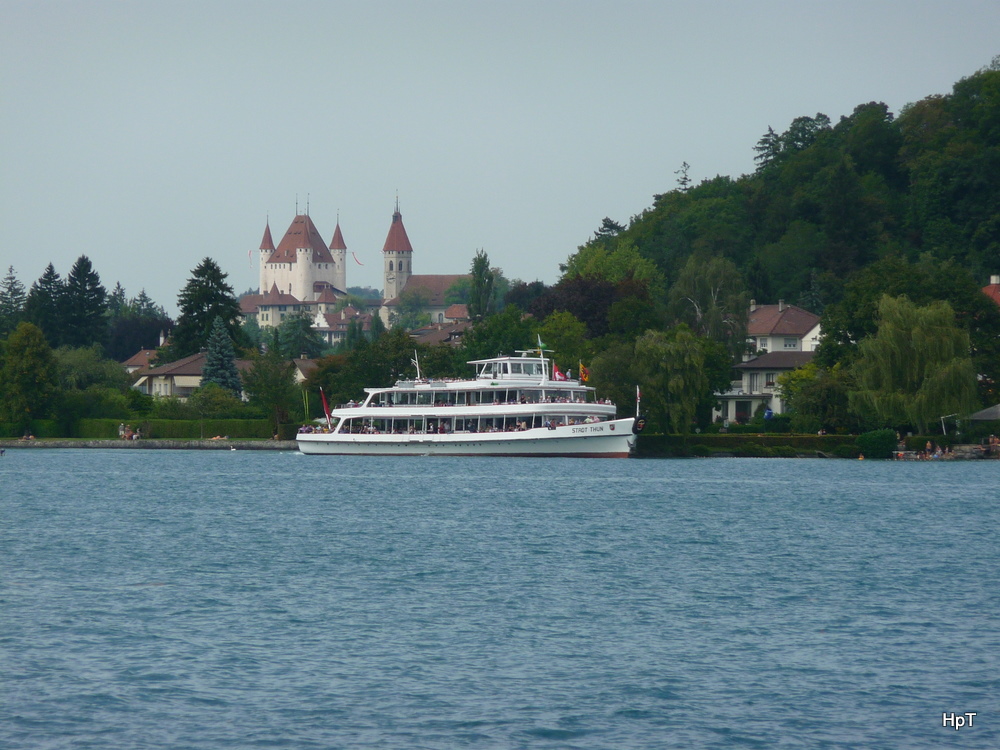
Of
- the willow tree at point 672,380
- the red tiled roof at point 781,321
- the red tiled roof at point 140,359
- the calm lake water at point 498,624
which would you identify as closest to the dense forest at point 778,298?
the willow tree at point 672,380

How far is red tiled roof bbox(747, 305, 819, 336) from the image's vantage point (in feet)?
349

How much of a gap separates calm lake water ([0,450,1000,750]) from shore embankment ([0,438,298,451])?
40.9 metres

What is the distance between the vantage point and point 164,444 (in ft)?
295

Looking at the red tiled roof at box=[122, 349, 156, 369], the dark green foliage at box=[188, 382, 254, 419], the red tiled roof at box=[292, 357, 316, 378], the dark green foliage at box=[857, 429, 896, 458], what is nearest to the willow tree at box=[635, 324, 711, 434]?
the dark green foliage at box=[857, 429, 896, 458]

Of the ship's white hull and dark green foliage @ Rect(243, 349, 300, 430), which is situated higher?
dark green foliage @ Rect(243, 349, 300, 430)

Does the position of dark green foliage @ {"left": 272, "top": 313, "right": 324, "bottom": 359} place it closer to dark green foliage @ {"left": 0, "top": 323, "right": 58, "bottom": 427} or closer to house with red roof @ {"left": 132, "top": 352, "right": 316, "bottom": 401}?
house with red roof @ {"left": 132, "top": 352, "right": 316, "bottom": 401}

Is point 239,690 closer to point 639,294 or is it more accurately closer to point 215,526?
point 215,526

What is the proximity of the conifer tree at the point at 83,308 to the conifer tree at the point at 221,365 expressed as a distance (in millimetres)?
31788

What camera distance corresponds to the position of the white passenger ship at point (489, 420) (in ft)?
243

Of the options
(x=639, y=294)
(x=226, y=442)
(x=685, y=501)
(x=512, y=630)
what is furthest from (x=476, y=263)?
(x=512, y=630)

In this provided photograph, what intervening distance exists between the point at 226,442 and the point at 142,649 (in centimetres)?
6965

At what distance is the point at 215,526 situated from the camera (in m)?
40.3

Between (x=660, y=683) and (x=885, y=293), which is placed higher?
(x=885, y=293)

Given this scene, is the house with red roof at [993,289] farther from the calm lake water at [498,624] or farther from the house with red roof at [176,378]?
the house with red roof at [176,378]
